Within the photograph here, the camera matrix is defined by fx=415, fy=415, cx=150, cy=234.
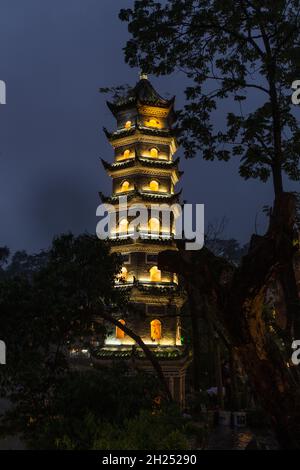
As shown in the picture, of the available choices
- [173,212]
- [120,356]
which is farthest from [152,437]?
[173,212]

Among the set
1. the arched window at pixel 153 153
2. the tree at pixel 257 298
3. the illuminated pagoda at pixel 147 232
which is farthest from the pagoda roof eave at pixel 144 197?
the tree at pixel 257 298

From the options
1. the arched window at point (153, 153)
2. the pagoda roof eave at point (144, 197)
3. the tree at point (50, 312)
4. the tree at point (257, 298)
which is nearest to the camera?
the tree at point (257, 298)

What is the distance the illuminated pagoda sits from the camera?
19844 millimetres

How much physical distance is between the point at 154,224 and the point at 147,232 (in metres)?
0.68

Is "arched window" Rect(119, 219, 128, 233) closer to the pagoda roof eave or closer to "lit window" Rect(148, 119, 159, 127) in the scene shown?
the pagoda roof eave

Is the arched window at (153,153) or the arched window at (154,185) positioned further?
the arched window at (153,153)

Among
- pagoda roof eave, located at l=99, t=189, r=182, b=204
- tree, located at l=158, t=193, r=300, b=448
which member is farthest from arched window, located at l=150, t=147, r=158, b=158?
tree, located at l=158, t=193, r=300, b=448

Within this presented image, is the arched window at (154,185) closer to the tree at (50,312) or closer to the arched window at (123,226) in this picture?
the arched window at (123,226)

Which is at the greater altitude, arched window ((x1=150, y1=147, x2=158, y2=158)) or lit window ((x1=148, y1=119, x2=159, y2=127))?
lit window ((x1=148, y1=119, x2=159, y2=127))

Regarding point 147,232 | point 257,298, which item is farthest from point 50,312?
point 147,232

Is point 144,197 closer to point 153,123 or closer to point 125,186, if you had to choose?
point 125,186

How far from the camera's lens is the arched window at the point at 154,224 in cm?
2128

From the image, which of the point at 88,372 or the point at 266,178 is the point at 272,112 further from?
the point at 88,372

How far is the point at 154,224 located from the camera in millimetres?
21453
